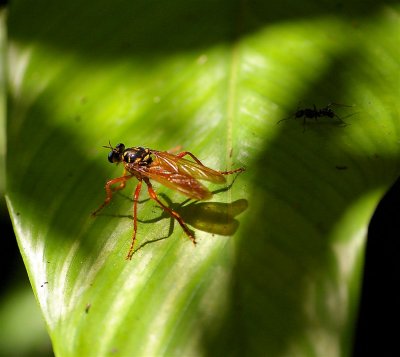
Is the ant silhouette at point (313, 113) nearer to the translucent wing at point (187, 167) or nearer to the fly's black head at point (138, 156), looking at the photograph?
the translucent wing at point (187, 167)

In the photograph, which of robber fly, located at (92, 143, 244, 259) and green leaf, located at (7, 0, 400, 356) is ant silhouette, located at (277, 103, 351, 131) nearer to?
green leaf, located at (7, 0, 400, 356)

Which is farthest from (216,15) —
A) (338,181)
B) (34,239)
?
(34,239)

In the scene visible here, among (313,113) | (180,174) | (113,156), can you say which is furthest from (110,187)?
(313,113)

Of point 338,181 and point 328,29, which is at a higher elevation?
point 328,29

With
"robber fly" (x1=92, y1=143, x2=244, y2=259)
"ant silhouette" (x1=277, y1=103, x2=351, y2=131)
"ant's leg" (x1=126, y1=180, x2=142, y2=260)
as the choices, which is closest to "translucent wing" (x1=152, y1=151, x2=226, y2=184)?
"robber fly" (x1=92, y1=143, x2=244, y2=259)

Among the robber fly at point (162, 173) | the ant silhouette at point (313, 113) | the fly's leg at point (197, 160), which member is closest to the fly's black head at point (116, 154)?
the robber fly at point (162, 173)

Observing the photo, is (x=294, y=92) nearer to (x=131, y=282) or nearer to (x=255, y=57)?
(x=255, y=57)
